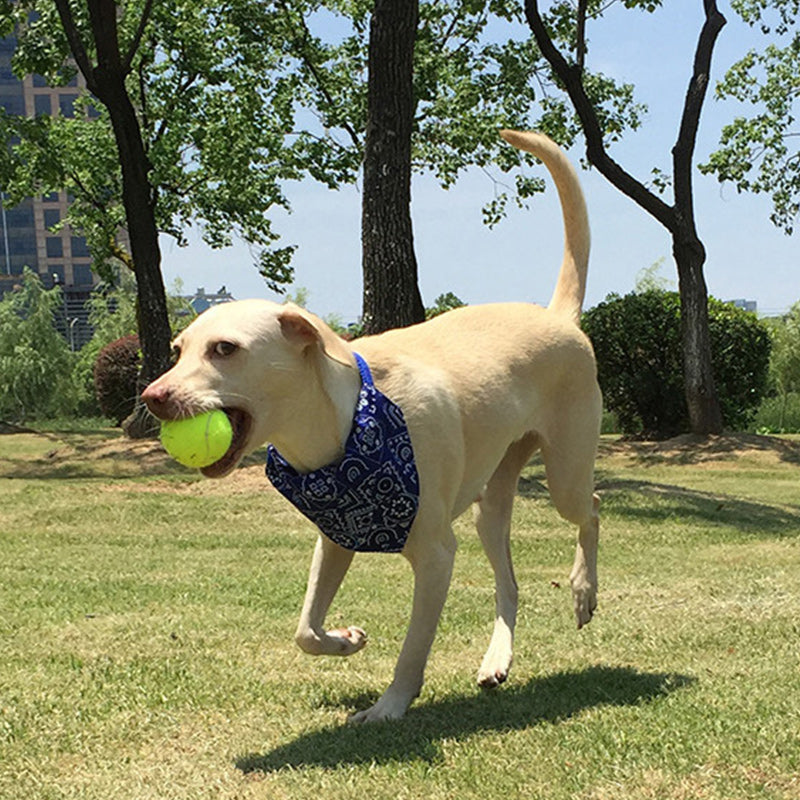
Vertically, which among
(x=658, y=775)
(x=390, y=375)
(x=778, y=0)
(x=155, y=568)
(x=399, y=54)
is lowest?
(x=155, y=568)

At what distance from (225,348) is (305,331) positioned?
0.32 meters

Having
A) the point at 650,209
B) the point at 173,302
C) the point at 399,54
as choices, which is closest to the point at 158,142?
the point at 650,209

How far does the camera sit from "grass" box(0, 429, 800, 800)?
3568mm

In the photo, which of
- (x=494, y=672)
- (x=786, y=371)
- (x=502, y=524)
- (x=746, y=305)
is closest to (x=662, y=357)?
(x=786, y=371)

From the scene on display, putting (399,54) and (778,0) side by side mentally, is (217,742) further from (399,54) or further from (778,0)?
(778,0)

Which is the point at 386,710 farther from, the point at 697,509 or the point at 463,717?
the point at 697,509

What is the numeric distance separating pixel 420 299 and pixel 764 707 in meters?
9.04

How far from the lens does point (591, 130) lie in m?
18.3

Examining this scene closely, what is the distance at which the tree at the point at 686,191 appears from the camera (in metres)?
17.9

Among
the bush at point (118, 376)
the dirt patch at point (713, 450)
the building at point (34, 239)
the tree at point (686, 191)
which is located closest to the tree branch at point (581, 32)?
the tree at point (686, 191)

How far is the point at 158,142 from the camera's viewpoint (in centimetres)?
2581

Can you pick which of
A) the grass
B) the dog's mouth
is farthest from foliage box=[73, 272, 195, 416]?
the dog's mouth

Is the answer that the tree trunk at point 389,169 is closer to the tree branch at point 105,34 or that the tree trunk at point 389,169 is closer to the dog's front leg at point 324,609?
the tree branch at point 105,34

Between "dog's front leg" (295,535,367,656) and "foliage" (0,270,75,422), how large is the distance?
26493 mm
